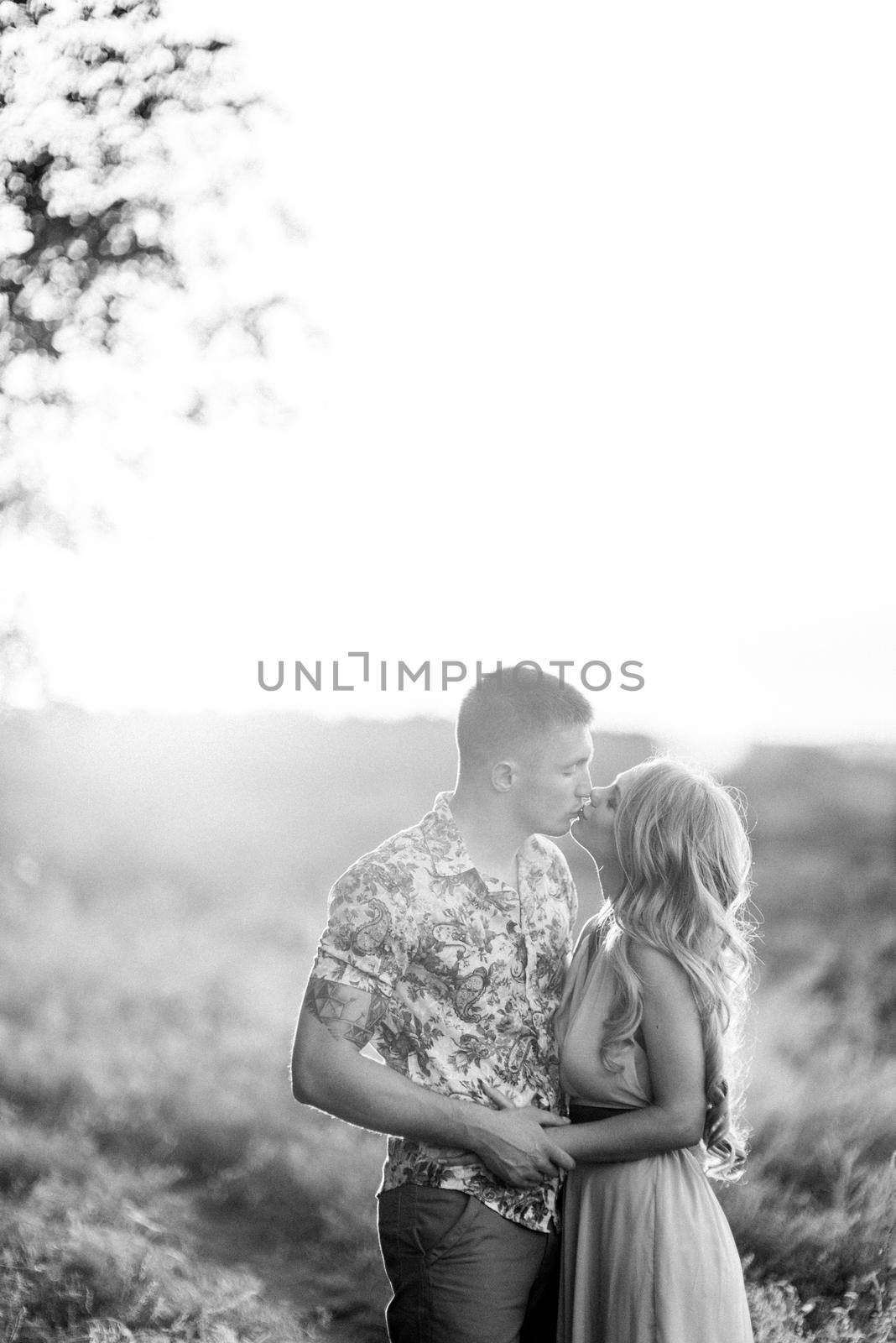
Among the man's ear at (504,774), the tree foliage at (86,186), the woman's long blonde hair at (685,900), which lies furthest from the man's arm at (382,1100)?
the tree foliage at (86,186)

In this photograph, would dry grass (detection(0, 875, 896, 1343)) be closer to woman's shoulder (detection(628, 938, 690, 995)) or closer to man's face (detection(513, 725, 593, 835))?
woman's shoulder (detection(628, 938, 690, 995))

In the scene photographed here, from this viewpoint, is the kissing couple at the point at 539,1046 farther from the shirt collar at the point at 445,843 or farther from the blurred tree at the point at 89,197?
the blurred tree at the point at 89,197

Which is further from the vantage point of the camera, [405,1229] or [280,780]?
[280,780]

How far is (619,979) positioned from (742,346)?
20.3 ft

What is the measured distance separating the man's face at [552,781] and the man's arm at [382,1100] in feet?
1.63

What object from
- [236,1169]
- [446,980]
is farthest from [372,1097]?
[236,1169]

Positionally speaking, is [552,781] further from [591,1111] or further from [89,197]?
[89,197]

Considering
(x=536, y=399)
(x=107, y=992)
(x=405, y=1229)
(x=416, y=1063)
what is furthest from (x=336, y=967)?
(x=107, y=992)

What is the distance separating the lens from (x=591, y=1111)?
2.52 m

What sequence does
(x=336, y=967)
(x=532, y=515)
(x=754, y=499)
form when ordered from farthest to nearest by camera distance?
1. (x=754, y=499)
2. (x=532, y=515)
3. (x=336, y=967)

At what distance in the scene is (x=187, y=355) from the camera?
442 cm

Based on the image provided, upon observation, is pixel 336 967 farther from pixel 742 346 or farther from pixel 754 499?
pixel 754 499

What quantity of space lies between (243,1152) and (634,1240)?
417cm

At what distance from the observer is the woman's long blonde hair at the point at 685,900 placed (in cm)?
246
